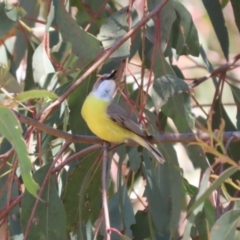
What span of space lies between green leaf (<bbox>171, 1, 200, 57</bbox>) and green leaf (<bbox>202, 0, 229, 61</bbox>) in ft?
0.23

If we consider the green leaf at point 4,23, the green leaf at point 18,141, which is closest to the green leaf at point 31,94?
the green leaf at point 18,141

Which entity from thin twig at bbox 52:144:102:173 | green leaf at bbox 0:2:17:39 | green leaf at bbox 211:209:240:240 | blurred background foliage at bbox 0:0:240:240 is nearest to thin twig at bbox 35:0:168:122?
blurred background foliage at bbox 0:0:240:240

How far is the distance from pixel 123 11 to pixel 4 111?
0.76 meters

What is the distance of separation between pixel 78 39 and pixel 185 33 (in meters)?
0.40

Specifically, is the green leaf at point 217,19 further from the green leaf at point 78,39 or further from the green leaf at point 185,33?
the green leaf at point 78,39

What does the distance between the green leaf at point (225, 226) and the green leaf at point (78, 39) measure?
0.64 metres

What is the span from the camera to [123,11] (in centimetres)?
178

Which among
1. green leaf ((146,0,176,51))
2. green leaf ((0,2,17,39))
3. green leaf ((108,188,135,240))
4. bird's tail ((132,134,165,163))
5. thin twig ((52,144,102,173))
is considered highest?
green leaf ((0,2,17,39))

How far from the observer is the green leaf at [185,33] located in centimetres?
192

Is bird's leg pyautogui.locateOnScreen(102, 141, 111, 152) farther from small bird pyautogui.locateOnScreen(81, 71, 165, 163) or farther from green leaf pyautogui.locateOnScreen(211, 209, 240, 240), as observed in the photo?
green leaf pyautogui.locateOnScreen(211, 209, 240, 240)

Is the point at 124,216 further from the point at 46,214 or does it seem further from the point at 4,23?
the point at 4,23

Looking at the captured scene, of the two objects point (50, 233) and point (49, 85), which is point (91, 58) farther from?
point (50, 233)

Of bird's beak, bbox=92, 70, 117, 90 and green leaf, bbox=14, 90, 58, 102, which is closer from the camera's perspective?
green leaf, bbox=14, 90, 58, 102

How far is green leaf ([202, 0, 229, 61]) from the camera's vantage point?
196cm
